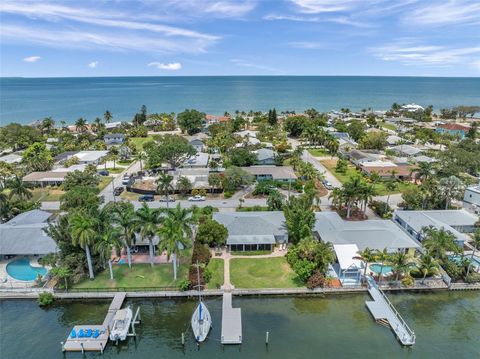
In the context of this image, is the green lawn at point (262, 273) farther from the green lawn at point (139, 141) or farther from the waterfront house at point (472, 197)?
the green lawn at point (139, 141)

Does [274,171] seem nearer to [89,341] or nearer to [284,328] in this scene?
[284,328]

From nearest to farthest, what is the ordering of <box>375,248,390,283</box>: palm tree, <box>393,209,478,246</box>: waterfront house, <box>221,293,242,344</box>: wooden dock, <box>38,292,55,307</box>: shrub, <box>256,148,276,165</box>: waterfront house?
<box>221,293,242,344</box>: wooden dock < <box>38,292,55,307</box>: shrub < <box>375,248,390,283</box>: palm tree < <box>393,209,478,246</box>: waterfront house < <box>256,148,276,165</box>: waterfront house

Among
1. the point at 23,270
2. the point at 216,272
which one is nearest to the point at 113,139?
the point at 23,270

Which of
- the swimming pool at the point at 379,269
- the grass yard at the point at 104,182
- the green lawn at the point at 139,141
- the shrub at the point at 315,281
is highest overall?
the green lawn at the point at 139,141

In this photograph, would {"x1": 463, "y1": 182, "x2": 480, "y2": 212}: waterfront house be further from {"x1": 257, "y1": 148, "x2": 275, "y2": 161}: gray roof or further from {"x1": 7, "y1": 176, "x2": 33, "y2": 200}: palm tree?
{"x1": 7, "y1": 176, "x2": 33, "y2": 200}: palm tree

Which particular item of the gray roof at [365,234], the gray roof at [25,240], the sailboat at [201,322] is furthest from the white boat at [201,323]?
the gray roof at [25,240]

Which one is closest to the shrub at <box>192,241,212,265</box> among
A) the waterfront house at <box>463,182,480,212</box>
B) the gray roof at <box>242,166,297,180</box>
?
the gray roof at <box>242,166,297,180</box>
